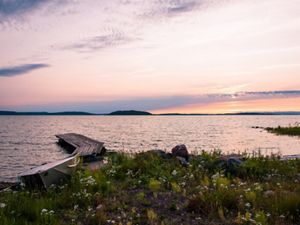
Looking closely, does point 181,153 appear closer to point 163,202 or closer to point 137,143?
point 163,202

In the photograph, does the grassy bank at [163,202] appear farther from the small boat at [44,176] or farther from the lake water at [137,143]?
the lake water at [137,143]

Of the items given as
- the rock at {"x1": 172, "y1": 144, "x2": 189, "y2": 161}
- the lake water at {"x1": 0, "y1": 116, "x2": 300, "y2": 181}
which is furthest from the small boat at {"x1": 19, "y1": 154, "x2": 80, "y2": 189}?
the lake water at {"x1": 0, "y1": 116, "x2": 300, "y2": 181}

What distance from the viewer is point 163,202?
8219mm

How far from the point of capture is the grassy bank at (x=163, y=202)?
6805mm

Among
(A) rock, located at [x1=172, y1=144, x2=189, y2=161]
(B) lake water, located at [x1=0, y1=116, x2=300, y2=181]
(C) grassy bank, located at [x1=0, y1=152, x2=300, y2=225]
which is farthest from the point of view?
(B) lake water, located at [x1=0, y1=116, x2=300, y2=181]

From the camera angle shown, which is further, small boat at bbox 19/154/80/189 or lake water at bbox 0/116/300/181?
lake water at bbox 0/116/300/181

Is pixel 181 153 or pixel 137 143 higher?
pixel 181 153

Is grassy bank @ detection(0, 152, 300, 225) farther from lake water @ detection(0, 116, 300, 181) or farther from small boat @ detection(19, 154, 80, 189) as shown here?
lake water @ detection(0, 116, 300, 181)

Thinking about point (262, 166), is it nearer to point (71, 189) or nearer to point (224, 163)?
point (224, 163)

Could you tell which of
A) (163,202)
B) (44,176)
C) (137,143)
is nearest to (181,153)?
(44,176)

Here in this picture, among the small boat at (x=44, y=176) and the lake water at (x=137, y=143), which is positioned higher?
the small boat at (x=44, y=176)

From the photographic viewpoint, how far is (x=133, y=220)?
684 centimetres

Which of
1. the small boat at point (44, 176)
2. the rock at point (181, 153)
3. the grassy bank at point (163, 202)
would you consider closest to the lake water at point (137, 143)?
the rock at point (181, 153)

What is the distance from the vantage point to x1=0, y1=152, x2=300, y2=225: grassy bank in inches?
268
